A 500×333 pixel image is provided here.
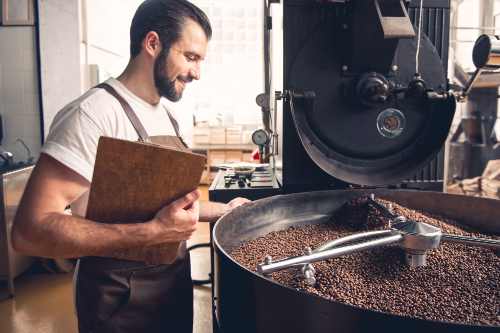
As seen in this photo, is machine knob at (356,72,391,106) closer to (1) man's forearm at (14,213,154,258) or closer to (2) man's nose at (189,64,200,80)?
(2) man's nose at (189,64,200,80)

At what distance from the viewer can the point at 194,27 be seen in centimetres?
143

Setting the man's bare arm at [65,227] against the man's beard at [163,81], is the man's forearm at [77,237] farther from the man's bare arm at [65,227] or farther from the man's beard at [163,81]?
the man's beard at [163,81]

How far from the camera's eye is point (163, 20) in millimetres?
1392

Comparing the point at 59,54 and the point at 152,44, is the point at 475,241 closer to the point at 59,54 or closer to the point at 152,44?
the point at 152,44

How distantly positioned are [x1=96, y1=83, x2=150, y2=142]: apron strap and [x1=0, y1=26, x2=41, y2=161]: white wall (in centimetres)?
280

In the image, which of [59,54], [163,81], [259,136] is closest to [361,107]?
[163,81]

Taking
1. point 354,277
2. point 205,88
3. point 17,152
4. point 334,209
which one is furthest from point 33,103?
point 205,88

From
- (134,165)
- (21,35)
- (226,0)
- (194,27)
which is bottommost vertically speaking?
(134,165)

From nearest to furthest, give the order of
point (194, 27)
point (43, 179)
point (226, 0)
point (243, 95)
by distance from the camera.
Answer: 1. point (43, 179)
2. point (194, 27)
3. point (226, 0)
4. point (243, 95)

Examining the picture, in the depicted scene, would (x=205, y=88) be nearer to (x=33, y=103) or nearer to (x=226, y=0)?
(x=226, y=0)

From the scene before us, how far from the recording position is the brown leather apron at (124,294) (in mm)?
1203

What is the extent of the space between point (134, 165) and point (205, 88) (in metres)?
7.04

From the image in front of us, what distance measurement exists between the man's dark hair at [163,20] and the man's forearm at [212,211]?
553mm

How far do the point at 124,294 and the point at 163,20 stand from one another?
0.88 m
